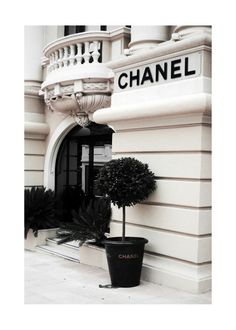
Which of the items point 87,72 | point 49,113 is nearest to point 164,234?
point 87,72

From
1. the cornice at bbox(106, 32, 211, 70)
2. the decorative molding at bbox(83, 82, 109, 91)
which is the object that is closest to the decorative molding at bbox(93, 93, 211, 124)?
the cornice at bbox(106, 32, 211, 70)

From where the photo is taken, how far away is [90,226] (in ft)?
29.0

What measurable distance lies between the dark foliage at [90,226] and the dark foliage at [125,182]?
160 cm

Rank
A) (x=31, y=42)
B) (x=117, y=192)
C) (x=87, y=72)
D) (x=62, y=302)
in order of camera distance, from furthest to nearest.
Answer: (x=31, y=42), (x=87, y=72), (x=117, y=192), (x=62, y=302)

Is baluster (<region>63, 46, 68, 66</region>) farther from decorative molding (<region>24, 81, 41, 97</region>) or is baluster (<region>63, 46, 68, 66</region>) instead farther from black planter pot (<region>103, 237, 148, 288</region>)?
black planter pot (<region>103, 237, 148, 288</region>)

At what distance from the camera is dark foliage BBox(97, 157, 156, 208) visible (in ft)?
22.9

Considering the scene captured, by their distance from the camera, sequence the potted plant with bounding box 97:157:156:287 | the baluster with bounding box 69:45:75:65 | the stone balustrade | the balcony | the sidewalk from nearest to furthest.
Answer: the sidewalk, the potted plant with bounding box 97:157:156:287, the balcony, the stone balustrade, the baluster with bounding box 69:45:75:65

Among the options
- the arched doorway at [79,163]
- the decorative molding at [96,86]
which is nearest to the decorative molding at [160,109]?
the decorative molding at [96,86]

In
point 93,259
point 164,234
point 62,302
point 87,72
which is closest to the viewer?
point 62,302

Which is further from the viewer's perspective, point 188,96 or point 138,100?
point 138,100

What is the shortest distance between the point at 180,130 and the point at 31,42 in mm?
6713

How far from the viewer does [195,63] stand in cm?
704

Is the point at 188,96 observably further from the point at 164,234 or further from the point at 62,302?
the point at 62,302

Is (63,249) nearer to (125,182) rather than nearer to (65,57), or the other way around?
(125,182)
